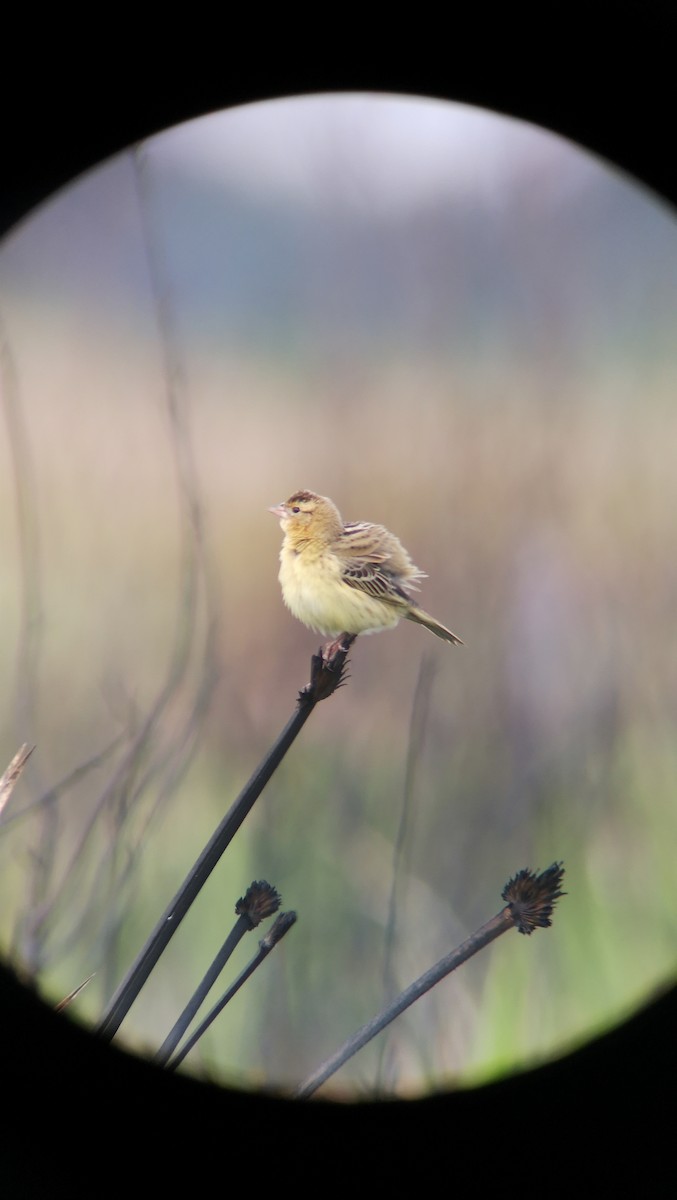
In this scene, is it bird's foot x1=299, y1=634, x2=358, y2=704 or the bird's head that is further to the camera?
the bird's head

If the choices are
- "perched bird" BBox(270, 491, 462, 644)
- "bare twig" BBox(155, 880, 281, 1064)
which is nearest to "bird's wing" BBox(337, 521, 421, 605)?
"perched bird" BBox(270, 491, 462, 644)

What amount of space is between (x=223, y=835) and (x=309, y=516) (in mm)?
319

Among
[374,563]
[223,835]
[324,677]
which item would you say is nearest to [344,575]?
[374,563]

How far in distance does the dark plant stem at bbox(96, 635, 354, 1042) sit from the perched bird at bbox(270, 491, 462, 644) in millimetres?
169

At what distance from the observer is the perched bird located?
904 mm

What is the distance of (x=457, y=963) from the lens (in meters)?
0.67

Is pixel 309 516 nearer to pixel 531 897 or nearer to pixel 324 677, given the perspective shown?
pixel 324 677

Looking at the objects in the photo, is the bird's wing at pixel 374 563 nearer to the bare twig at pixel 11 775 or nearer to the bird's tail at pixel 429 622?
the bird's tail at pixel 429 622

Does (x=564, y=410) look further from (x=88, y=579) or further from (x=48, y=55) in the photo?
(x=48, y=55)

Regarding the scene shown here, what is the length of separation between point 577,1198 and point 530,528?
829 mm

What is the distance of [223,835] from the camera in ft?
2.21

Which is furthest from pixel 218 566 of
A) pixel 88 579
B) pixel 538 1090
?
pixel 538 1090

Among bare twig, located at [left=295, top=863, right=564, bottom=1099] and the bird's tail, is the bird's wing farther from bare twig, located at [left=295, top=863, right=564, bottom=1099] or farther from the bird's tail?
bare twig, located at [left=295, top=863, right=564, bottom=1099]

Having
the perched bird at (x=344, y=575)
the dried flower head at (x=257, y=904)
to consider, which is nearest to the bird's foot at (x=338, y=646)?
the perched bird at (x=344, y=575)
